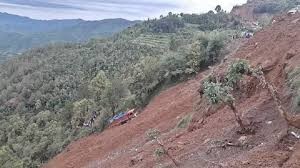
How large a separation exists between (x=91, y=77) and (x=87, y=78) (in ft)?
5.87

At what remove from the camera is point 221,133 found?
1798cm

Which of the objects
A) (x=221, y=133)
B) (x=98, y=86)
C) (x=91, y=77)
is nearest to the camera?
(x=221, y=133)

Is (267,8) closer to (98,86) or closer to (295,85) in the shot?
(98,86)

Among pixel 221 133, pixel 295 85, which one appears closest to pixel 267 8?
pixel 295 85

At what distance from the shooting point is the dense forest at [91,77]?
4353 cm

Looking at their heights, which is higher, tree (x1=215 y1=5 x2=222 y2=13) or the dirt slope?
tree (x1=215 y1=5 x2=222 y2=13)

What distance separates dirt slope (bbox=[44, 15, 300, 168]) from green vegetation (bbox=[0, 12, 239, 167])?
5.75 meters

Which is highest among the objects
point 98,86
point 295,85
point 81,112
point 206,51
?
point 295,85

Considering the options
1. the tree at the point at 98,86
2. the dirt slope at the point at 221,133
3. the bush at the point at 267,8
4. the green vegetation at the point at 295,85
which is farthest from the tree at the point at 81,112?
the bush at the point at 267,8

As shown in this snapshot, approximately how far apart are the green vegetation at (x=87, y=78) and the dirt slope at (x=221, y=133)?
5748 millimetres

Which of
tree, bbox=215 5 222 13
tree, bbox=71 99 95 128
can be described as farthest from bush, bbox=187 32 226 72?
tree, bbox=215 5 222 13

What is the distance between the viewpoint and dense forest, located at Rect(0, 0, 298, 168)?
43531mm

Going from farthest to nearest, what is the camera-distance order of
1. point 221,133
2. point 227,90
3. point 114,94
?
point 114,94
point 221,133
point 227,90

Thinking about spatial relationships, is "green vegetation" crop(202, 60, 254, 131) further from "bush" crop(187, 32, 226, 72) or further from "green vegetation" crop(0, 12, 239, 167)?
"bush" crop(187, 32, 226, 72)
